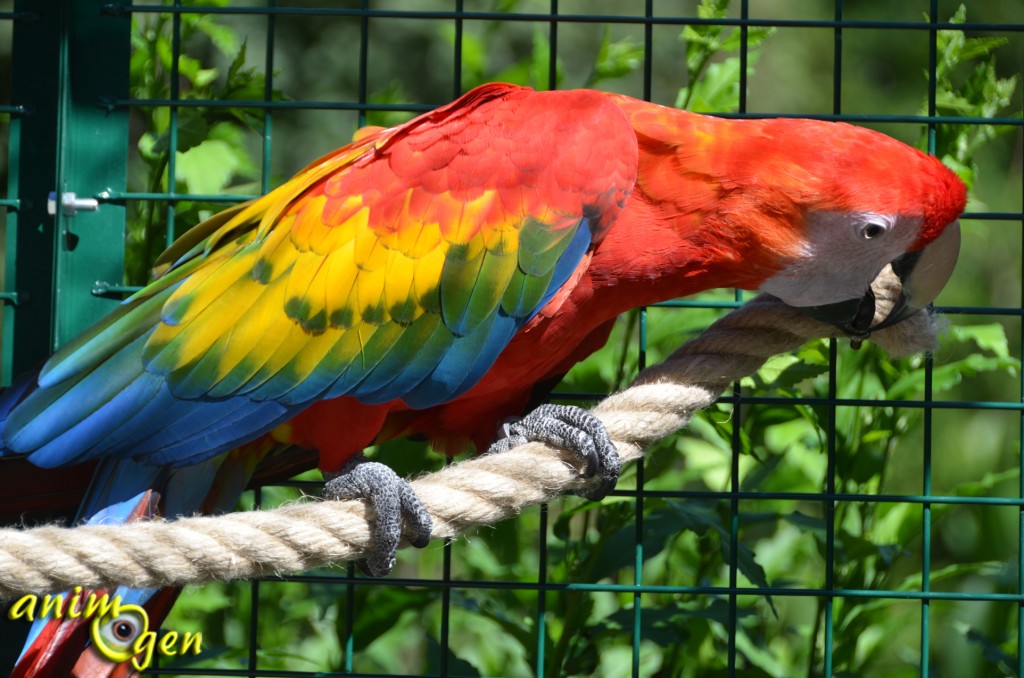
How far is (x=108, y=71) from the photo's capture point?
4.88ft

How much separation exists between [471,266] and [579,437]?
0.23m

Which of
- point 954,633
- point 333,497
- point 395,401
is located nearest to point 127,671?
point 333,497

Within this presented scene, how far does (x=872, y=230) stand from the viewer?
119 centimetres

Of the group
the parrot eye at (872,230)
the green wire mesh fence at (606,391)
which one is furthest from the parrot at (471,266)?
the green wire mesh fence at (606,391)

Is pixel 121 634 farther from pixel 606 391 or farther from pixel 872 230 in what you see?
pixel 872 230

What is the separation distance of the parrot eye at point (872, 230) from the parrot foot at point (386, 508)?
1.87ft

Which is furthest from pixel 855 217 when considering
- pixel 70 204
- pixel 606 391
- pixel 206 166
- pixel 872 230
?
pixel 70 204

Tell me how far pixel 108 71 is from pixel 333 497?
69 centimetres

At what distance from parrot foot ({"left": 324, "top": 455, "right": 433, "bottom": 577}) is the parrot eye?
22.5 inches

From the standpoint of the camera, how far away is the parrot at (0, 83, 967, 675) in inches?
46.6

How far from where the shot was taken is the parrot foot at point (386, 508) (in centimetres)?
112

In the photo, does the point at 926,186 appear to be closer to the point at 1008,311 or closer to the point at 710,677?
the point at 1008,311

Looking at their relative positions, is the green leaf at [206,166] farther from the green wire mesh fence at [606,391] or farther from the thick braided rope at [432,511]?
the thick braided rope at [432,511]

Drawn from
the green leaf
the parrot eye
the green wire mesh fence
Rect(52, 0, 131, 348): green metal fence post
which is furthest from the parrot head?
Rect(52, 0, 131, 348): green metal fence post
